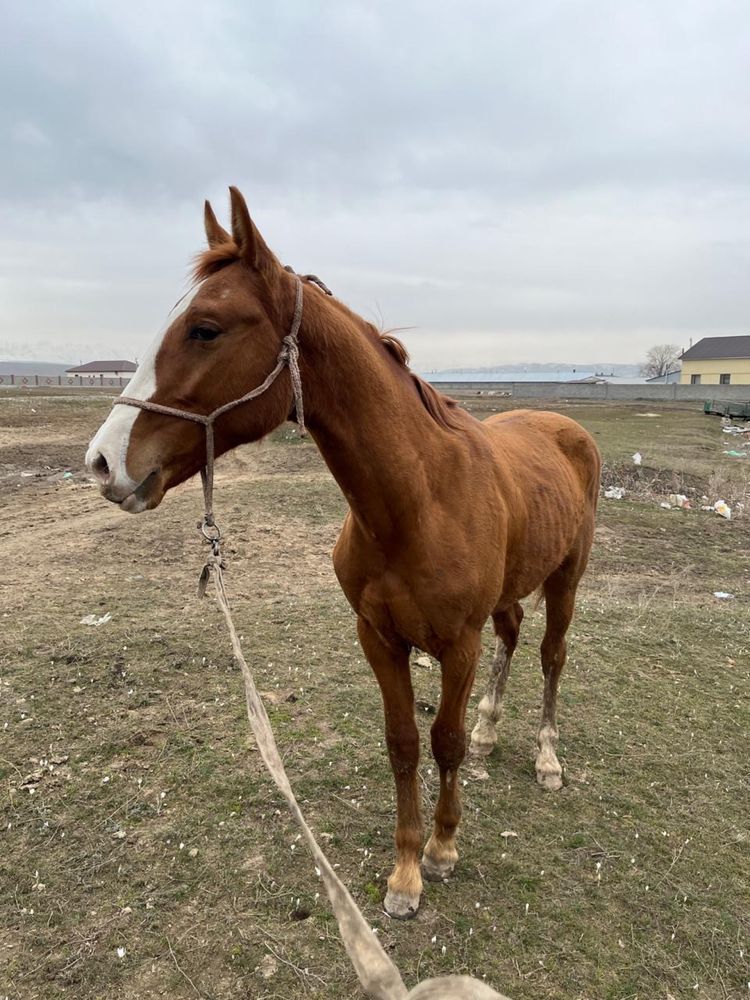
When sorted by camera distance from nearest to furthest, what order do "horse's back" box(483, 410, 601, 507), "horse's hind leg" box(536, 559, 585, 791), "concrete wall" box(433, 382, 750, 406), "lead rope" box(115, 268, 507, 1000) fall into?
"lead rope" box(115, 268, 507, 1000), "horse's back" box(483, 410, 601, 507), "horse's hind leg" box(536, 559, 585, 791), "concrete wall" box(433, 382, 750, 406)

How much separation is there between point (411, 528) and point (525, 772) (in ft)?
7.69

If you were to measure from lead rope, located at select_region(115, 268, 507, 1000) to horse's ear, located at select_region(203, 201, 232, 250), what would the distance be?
277 mm

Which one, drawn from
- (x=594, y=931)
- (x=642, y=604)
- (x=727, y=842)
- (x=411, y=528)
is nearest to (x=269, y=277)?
(x=411, y=528)

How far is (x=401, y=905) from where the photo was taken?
2764 millimetres

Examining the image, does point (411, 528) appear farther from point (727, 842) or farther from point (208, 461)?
point (727, 842)

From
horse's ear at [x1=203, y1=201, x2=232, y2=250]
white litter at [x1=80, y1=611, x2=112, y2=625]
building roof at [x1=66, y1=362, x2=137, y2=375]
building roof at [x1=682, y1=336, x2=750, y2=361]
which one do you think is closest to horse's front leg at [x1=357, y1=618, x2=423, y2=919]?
horse's ear at [x1=203, y1=201, x2=232, y2=250]

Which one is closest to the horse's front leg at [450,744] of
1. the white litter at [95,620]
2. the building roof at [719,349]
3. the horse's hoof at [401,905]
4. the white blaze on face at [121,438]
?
the horse's hoof at [401,905]

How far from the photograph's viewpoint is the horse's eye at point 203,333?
6.28 ft

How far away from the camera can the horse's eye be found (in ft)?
6.28

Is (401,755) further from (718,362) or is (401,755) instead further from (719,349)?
(719,349)

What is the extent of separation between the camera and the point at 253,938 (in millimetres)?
2582

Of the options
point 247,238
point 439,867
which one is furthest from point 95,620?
point 247,238

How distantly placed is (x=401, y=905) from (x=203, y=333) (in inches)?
104

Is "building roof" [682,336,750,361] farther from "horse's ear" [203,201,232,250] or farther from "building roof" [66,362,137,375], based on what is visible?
"building roof" [66,362,137,375]
